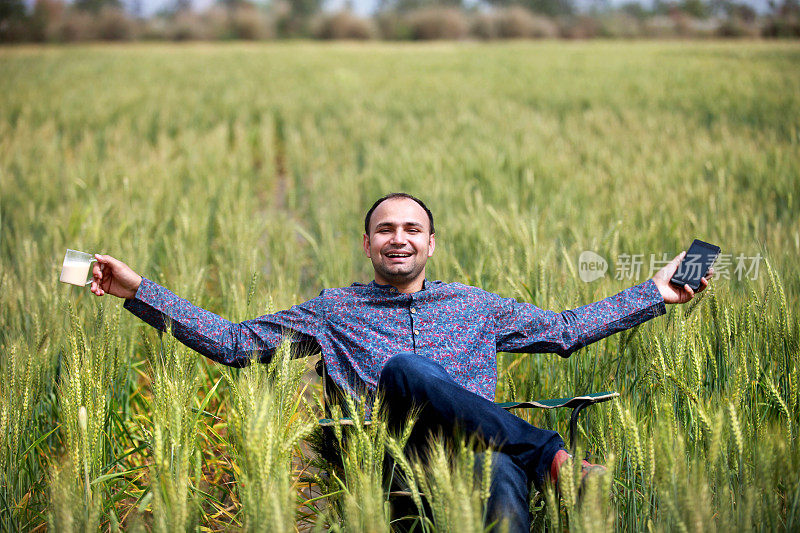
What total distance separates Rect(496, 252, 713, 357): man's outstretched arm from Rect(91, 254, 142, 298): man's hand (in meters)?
1.00

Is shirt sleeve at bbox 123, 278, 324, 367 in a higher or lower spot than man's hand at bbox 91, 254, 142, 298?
lower

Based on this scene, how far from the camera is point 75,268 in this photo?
58.7 inches

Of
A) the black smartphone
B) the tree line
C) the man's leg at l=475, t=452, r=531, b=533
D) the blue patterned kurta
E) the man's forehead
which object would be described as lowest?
the man's leg at l=475, t=452, r=531, b=533

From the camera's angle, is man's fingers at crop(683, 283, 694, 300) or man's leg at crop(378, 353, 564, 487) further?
man's fingers at crop(683, 283, 694, 300)

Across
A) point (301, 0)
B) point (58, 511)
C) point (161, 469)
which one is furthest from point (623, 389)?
point (301, 0)

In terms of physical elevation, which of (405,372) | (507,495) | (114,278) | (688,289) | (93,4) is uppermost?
(93,4)

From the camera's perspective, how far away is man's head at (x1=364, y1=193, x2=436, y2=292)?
171cm

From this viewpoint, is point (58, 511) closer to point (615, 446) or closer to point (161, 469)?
point (161, 469)

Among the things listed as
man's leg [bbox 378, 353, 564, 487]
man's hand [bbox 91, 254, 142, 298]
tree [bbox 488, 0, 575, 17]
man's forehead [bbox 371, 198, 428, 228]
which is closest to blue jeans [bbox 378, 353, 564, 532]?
man's leg [bbox 378, 353, 564, 487]

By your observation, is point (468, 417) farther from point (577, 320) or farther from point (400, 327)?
point (577, 320)

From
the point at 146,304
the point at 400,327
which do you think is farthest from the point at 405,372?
the point at 146,304

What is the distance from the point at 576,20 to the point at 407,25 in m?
13.2

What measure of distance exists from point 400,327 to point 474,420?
0.43 m

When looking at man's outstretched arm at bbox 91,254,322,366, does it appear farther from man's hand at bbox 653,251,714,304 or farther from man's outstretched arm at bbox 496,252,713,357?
man's hand at bbox 653,251,714,304
